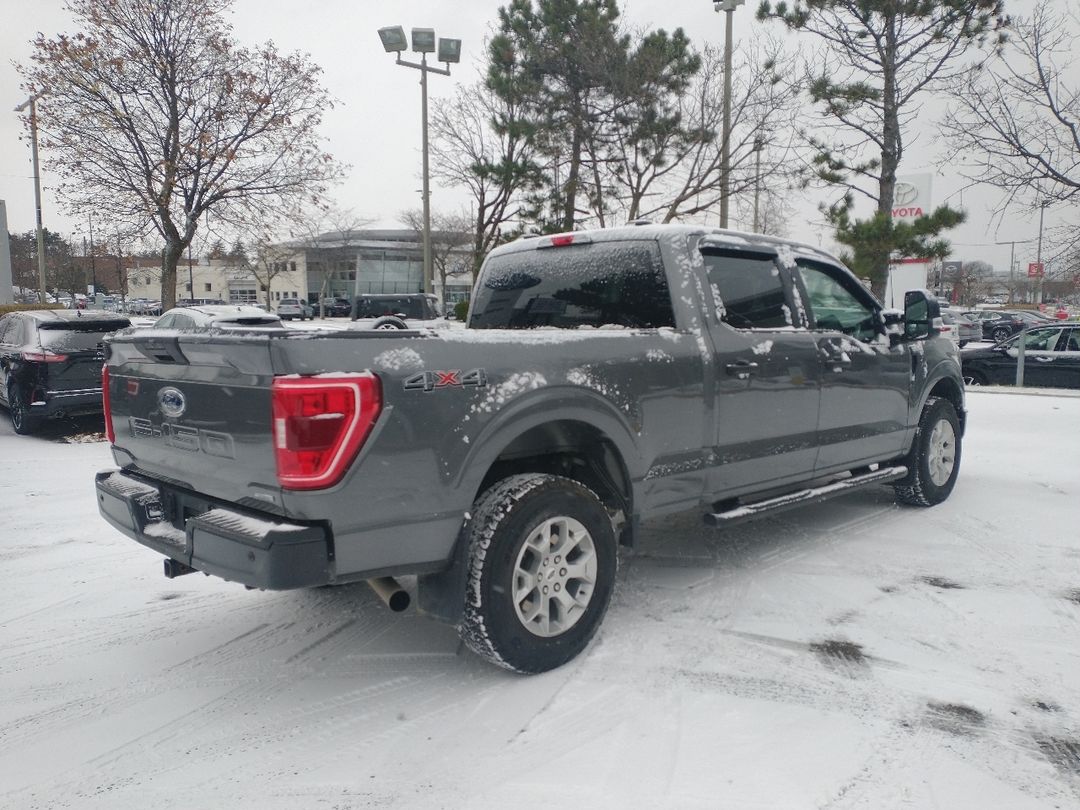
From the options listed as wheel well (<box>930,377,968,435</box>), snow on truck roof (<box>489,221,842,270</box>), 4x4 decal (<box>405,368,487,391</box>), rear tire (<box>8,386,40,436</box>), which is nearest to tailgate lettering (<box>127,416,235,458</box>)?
4x4 decal (<box>405,368,487,391</box>)

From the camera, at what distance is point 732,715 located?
9.86 ft

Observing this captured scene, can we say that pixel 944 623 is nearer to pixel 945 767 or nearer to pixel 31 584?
pixel 945 767

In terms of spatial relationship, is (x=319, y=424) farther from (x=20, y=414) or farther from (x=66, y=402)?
(x=20, y=414)

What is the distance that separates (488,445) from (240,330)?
3.26 feet

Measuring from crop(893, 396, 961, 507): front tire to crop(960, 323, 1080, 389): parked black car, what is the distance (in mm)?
10125

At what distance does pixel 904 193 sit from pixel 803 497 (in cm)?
1223

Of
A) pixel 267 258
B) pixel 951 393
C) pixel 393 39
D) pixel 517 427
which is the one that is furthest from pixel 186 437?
pixel 267 258

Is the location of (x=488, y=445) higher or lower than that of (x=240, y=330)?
lower

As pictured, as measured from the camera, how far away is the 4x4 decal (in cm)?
280

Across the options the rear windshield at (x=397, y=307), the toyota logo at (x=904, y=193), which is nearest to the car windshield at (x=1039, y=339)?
the toyota logo at (x=904, y=193)

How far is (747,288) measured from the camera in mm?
4418

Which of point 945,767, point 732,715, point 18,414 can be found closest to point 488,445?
point 732,715

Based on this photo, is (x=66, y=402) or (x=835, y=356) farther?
(x=66, y=402)

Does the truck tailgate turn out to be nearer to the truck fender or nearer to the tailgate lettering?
the tailgate lettering
